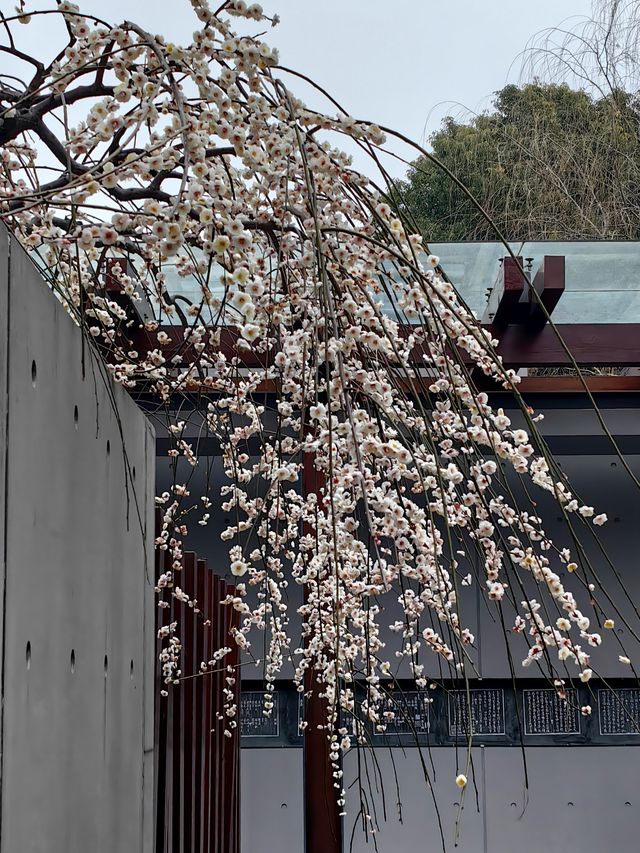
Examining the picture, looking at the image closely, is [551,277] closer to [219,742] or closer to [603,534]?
[219,742]

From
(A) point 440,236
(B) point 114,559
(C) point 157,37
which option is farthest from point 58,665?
(A) point 440,236

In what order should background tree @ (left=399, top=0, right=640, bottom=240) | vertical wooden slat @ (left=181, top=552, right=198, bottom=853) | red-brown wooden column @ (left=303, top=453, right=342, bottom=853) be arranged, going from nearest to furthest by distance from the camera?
vertical wooden slat @ (left=181, top=552, right=198, bottom=853), red-brown wooden column @ (left=303, top=453, right=342, bottom=853), background tree @ (left=399, top=0, right=640, bottom=240)

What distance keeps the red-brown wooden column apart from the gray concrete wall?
324cm

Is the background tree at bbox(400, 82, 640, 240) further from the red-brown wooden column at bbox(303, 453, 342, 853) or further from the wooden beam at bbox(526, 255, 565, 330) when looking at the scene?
the wooden beam at bbox(526, 255, 565, 330)

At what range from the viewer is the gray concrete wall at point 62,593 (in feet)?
3.27

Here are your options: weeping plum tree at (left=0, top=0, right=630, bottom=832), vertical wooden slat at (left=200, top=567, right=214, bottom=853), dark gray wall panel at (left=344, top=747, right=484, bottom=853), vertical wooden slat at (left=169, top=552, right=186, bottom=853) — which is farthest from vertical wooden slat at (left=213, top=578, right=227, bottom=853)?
dark gray wall panel at (left=344, top=747, right=484, bottom=853)

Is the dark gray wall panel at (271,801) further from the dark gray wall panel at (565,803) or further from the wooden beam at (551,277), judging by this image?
the wooden beam at (551,277)

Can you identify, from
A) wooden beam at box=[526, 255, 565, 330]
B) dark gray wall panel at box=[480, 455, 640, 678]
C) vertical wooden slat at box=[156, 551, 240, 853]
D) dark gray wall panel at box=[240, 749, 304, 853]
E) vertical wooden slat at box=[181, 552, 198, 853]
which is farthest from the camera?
dark gray wall panel at box=[480, 455, 640, 678]

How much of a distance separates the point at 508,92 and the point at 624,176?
181cm

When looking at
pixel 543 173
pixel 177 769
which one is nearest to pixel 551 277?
pixel 177 769

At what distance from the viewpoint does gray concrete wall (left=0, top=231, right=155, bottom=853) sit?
100 cm

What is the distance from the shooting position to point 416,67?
10.6 meters

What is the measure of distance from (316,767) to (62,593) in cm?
404

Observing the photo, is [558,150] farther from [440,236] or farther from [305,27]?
[305,27]
